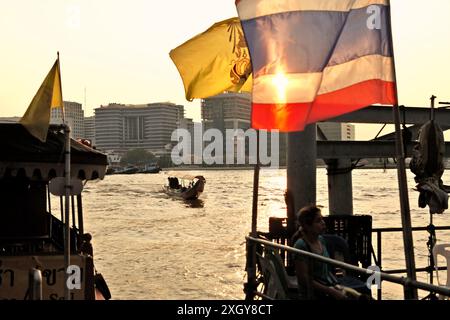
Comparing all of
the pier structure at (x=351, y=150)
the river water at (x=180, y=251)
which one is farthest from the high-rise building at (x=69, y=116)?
the pier structure at (x=351, y=150)

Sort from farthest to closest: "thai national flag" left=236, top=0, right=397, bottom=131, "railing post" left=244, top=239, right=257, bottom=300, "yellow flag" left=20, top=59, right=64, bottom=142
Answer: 1. "yellow flag" left=20, top=59, right=64, bottom=142
2. "railing post" left=244, top=239, right=257, bottom=300
3. "thai national flag" left=236, top=0, right=397, bottom=131

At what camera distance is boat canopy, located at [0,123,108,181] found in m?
9.02

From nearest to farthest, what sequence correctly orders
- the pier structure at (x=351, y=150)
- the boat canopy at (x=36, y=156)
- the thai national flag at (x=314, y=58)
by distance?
the thai national flag at (x=314, y=58) → the boat canopy at (x=36, y=156) → the pier structure at (x=351, y=150)

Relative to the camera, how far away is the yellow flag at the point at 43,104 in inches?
348

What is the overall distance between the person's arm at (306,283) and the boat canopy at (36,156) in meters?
4.49

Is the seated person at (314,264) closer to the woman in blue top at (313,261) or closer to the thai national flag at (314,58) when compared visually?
the woman in blue top at (313,261)

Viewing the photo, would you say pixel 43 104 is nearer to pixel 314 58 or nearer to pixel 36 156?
pixel 36 156

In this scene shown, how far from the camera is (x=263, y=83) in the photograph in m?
6.32

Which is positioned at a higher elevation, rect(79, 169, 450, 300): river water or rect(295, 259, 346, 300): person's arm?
rect(295, 259, 346, 300): person's arm

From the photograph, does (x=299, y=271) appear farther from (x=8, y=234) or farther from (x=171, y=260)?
(x=171, y=260)

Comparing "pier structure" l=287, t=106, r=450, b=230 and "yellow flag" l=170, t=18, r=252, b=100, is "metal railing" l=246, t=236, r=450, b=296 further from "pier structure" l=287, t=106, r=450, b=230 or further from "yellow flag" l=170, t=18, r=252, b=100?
"pier structure" l=287, t=106, r=450, b=230

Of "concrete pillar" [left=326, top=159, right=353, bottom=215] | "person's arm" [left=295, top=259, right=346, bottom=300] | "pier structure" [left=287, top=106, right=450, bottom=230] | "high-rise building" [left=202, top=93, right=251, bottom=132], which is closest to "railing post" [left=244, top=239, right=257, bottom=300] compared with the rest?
"person's arm" [left=295, top=259, right=346, bottom=300]

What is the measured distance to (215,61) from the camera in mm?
8586
